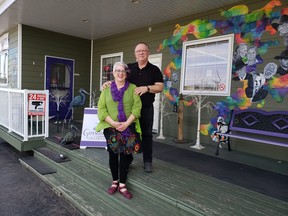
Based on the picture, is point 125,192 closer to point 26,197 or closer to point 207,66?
point 26,197

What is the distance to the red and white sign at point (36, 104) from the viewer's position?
395 cm

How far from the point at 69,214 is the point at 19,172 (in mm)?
1675

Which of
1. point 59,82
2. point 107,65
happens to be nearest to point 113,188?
point 107,65

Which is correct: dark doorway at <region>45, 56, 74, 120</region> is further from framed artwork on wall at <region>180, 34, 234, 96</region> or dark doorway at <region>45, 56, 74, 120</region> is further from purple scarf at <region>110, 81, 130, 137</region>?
purple scarf at <region>110, 81, 130, 137</region>

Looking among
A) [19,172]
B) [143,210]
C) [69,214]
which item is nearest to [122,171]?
[143,210]

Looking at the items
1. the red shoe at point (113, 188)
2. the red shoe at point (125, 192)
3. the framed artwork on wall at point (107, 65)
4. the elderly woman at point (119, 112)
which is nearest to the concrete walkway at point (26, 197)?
the red shoe at point (113, 188)

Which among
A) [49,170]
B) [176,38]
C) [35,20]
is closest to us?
[49,170]

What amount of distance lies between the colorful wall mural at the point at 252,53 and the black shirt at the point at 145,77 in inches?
75.9

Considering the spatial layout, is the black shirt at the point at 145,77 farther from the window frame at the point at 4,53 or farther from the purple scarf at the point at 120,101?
the window frame at the point at 4,53

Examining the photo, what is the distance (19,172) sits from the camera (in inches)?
141

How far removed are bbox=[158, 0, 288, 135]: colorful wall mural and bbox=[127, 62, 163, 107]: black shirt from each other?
1.93 m

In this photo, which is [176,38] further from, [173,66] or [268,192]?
[268,192]

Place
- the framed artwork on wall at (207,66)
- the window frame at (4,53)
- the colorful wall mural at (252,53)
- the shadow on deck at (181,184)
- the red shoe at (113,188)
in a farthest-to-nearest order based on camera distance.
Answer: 1. the window frame at (4,53)
2. the framed artwork on wall at (207,66)
3. the colorful wall mural at (252,53)
4. the red shoe at (113,188)
5. the shadow on deck at (181,184)

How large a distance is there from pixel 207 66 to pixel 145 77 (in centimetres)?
228
